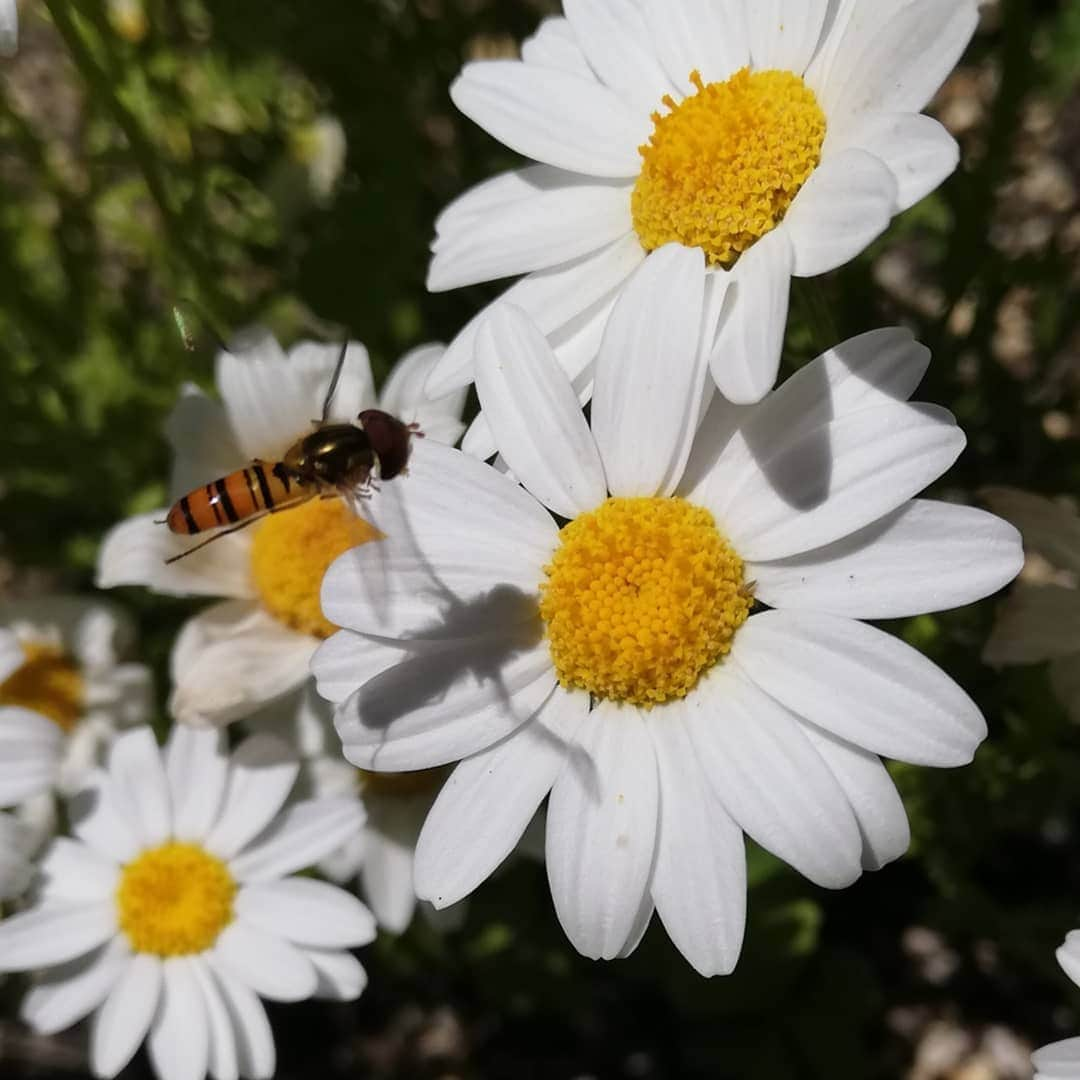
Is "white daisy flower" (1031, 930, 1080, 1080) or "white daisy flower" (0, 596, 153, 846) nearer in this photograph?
"white daisy flower" (1031, 930, 1080, 1080)

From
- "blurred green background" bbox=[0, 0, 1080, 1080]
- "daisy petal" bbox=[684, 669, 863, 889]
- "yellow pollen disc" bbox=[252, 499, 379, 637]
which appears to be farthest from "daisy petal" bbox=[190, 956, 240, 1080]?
"daisy petal" bbox=[684, 669, 863, 889]

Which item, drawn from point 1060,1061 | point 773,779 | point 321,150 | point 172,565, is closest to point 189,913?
point 172,565

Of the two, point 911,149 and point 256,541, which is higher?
point 911,149

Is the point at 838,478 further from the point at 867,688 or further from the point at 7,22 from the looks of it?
the point at 7,22

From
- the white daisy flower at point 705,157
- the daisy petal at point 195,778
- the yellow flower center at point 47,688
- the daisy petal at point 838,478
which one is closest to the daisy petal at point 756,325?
the white daisy flower at point 705,157

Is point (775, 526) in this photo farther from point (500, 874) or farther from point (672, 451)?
point (500, 874)

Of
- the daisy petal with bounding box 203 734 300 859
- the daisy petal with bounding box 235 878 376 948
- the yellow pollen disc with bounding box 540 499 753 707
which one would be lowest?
the daisy petal with bounding box 235 878 376 948

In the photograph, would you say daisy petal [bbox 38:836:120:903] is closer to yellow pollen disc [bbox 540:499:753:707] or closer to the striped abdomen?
the striped abdomen

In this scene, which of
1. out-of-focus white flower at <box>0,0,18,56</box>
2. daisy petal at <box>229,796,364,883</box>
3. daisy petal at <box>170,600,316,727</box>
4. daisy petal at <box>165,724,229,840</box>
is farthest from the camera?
daisy petal at <box>165,724,229,840</box>
